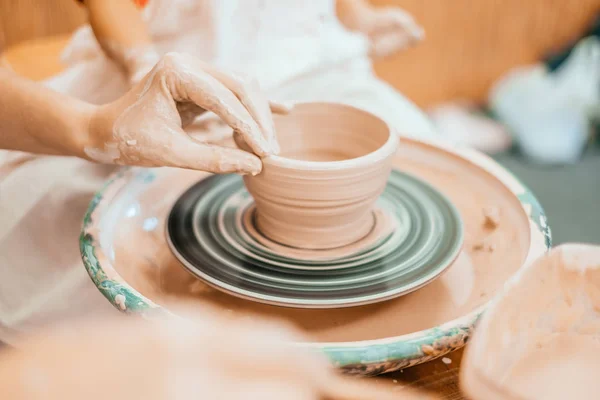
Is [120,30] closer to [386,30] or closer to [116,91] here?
[116,91]

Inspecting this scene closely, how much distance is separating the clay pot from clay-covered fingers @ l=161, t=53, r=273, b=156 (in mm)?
39

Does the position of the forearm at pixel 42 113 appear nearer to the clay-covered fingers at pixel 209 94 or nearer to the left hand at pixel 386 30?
the clay-covered fingers at pixel 209 94

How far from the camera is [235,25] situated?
122 centimetres

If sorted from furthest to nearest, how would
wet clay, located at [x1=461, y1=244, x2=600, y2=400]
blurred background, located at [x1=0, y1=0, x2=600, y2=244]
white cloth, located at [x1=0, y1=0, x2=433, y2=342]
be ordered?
1. blurred background, located at [x1=0, y1=0, x2=600, y2=244]
2. white cloth, located at [x1=0, y1=0, x2=433, y2=342]
3. wet clay, located at [x1=461, y1=244, x2=600, y2=400]

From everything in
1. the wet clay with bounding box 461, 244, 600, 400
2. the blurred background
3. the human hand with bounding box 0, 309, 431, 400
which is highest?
the human hand with bounding box 0, 309, 431, 400

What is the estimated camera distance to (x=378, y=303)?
787 millimetres

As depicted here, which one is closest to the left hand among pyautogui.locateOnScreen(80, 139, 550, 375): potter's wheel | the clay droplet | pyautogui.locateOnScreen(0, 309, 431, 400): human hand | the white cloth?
the white cloth

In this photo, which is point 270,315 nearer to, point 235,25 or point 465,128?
point 235,25

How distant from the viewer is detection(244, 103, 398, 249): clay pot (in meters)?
0.76

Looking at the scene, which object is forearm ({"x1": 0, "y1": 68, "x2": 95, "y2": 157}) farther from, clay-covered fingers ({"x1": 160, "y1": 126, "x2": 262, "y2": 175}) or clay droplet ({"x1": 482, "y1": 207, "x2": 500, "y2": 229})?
clay droplet ({"x1": 482, "y1": 207, "x2": 500, "y2": 229})

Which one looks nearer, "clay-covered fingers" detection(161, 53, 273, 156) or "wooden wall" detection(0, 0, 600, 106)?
"clay-covered fingers" detection(161, 53, 273, 156)

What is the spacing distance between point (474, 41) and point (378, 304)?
236 centimetres

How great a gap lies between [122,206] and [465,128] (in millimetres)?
2099

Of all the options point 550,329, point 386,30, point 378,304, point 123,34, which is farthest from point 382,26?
point 550,329
